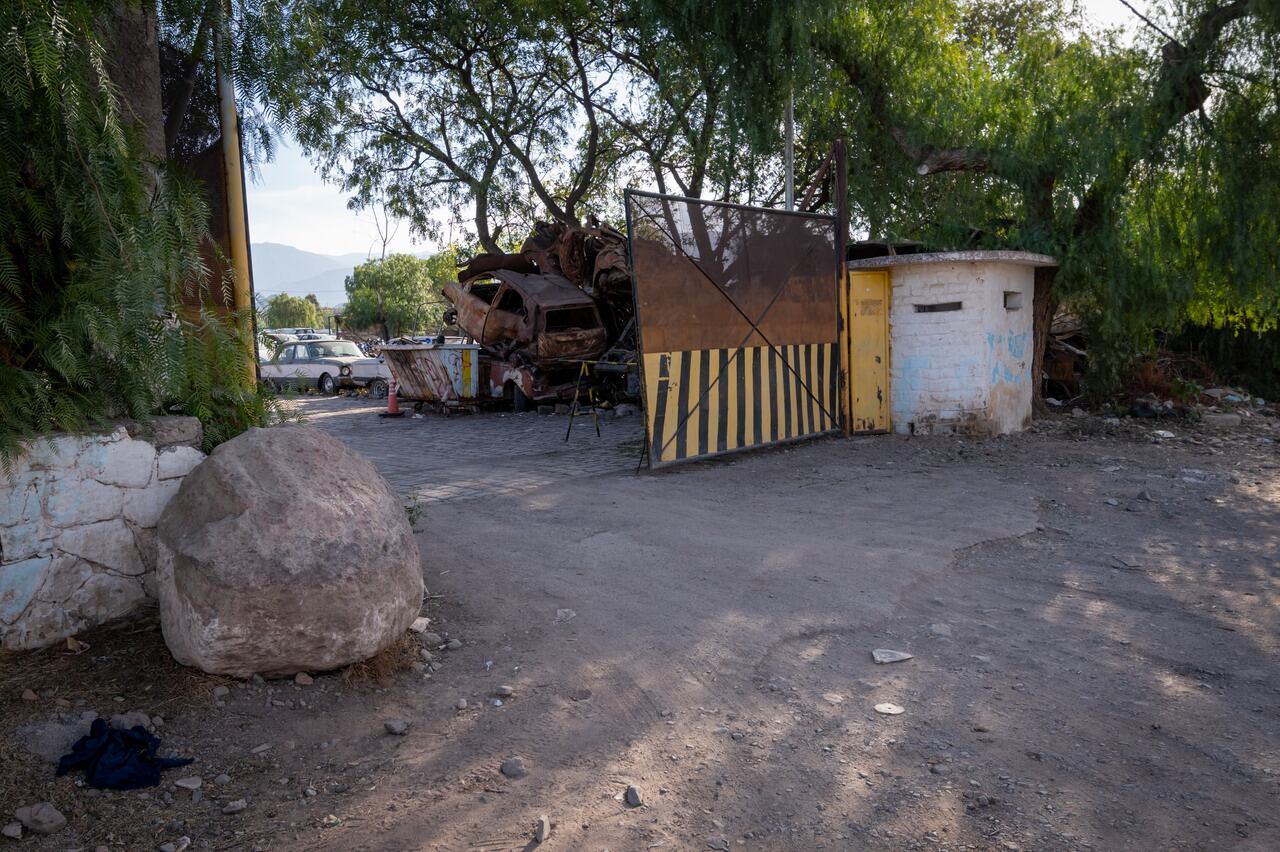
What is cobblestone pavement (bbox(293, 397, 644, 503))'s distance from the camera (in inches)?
356

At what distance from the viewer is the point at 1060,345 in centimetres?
1495

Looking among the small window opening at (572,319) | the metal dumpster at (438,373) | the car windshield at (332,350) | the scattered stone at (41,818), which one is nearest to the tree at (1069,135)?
the small window opening at (572,319)

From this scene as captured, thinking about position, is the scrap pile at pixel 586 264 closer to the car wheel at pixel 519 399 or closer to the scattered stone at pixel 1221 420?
the car wheel at pixel 519 399

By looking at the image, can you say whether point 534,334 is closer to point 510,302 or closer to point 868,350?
point 510,302

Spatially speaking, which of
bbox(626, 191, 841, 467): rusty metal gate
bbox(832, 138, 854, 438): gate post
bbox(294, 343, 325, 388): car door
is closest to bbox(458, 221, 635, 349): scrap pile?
bbox(832, 138, 854, 438): gate post

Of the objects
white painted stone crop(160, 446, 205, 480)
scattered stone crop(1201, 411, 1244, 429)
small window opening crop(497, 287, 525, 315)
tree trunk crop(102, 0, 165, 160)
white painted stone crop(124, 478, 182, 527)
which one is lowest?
scattered stone crop(1201, 411, 1244, 429)

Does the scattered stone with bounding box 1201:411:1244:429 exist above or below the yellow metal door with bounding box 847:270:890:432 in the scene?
below

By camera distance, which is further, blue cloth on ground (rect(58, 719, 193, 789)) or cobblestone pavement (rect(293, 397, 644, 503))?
cobblestone pavement (rect(293, 397, 644, 503))

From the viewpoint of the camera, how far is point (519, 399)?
651 inches

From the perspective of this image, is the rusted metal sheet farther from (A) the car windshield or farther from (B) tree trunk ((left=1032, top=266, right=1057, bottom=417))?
(A) the car windshield

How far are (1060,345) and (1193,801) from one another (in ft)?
43.0

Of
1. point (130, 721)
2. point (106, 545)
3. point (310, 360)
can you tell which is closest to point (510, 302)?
point (310, 360)

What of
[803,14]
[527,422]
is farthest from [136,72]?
[527,422]

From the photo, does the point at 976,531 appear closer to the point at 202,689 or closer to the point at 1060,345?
the point at 202,689
